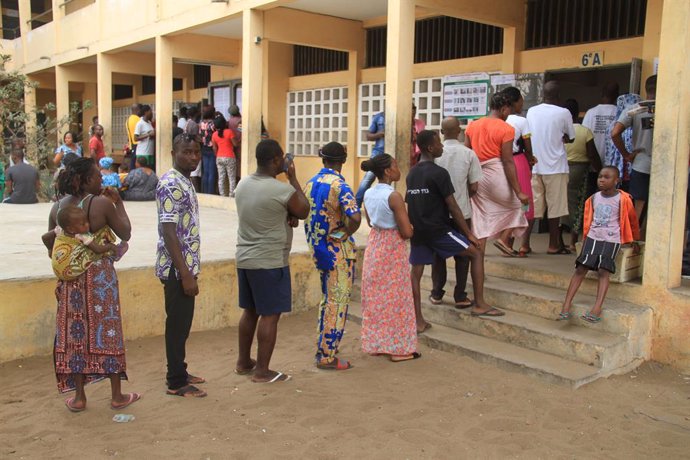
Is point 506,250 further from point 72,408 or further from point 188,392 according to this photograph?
point 72,408

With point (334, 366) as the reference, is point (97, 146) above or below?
above

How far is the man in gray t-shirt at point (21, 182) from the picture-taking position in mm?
10391

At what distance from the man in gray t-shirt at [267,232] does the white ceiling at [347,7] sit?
18.1ft

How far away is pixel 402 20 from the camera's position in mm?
6906

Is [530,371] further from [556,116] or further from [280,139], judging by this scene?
[280,139]

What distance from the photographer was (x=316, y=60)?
39.0 feet

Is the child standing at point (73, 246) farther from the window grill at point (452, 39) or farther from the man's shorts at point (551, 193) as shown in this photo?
the window grill at point (452, 39)

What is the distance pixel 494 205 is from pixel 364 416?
7.86ft

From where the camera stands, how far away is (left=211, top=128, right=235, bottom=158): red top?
10.3 meters

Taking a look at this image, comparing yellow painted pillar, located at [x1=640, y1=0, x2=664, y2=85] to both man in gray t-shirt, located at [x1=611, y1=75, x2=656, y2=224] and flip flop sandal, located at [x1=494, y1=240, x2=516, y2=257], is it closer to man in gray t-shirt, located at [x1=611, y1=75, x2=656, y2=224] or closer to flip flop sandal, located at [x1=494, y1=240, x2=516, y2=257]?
man in gray t-shirt, located at [x1=611, y1=75, x2=656, y2=224]

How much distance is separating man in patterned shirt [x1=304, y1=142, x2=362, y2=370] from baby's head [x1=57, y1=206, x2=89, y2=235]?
4.80 feet

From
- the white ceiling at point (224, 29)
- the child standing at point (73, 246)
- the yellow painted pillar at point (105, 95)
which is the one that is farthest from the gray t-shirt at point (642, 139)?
the yellow painted pillar at point (105, 95)

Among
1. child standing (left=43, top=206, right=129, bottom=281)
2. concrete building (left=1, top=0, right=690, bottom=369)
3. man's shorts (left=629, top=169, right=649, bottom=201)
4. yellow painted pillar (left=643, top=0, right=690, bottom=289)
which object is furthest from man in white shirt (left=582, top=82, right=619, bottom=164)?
child standing (left=43, top=206, right=129, bottom=281)

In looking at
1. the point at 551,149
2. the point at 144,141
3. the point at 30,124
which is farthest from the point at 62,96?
the point at 551,149
